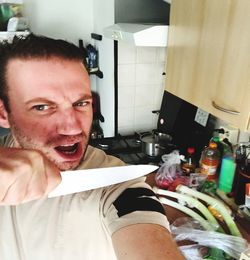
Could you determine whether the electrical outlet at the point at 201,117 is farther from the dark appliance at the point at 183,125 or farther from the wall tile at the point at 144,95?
Result: the wall tile at the point at 144,95

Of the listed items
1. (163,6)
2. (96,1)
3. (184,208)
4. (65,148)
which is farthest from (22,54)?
(96,1)

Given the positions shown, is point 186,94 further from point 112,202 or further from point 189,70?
point 112,202

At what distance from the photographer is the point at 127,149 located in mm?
→ 1863

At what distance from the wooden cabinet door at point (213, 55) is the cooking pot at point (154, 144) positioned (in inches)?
18.3

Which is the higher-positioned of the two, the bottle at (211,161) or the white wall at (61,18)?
the white wall at (61,18)

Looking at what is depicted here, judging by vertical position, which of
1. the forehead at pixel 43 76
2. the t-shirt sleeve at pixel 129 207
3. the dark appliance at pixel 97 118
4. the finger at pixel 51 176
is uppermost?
the forehead at pixel 43 76

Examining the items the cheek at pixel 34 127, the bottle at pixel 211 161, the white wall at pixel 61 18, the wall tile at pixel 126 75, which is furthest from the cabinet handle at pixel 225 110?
the white wall at pixel 61 18

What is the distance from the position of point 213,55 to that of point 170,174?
0.65m

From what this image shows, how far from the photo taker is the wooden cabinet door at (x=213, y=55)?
33.8 inches

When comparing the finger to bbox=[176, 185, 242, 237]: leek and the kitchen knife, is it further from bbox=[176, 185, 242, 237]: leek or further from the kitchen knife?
bbox=[176, 185, 242, 237]: leek

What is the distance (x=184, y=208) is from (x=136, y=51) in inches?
49.3

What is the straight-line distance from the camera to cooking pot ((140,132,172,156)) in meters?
1.68

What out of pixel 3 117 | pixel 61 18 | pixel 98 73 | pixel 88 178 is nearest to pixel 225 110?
pixel 88 178

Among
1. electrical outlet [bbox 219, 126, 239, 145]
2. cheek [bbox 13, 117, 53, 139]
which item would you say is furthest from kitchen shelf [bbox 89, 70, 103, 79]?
cheek [bbox 13, 117, 53, 139]
